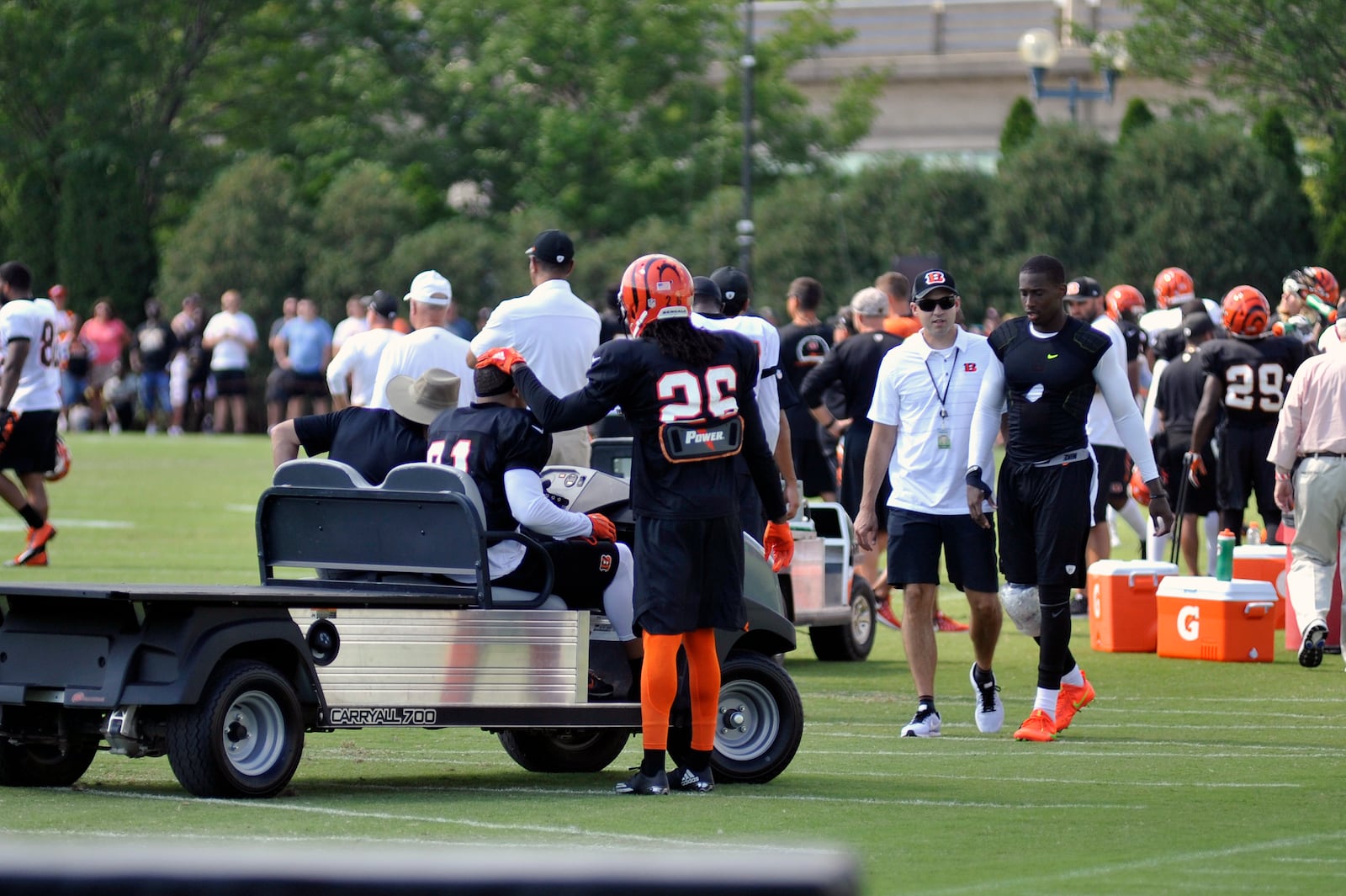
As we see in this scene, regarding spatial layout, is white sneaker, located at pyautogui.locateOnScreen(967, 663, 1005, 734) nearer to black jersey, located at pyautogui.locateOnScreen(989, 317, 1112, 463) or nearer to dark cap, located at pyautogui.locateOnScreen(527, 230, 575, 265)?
black jersey, located at pyautogui.locateOnScreen(989, 317, 1112, 463)

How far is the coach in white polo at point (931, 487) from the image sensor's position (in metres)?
9.91

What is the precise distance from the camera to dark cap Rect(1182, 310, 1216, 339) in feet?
49.7

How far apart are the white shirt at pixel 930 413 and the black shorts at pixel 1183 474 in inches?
192

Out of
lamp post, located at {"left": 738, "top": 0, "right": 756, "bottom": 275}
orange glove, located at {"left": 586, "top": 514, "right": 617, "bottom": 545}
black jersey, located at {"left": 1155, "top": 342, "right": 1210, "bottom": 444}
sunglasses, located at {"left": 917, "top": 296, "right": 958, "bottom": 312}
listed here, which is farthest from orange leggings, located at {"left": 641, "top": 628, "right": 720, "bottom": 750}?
lamp post, located at {"left": 738, "top": 0, "right": 756, "bottom": 275}

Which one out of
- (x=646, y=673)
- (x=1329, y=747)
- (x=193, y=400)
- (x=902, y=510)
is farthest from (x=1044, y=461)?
(x=193, y=400)

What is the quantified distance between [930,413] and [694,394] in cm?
255

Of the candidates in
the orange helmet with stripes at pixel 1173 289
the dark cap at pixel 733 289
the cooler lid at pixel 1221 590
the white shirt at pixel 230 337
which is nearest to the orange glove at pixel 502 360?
the dark cap at pixel 733 289

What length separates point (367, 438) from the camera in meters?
9.95

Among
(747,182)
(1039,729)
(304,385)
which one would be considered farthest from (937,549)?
(747,182)

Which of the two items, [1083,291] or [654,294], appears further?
[1083,291]

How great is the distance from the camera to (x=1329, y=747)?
938cm

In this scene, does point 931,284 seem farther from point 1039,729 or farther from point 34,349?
point 34,349

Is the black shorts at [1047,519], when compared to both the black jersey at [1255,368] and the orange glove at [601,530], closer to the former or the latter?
the orange glove at [601,530]

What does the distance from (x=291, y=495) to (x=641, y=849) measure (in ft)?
8.44
